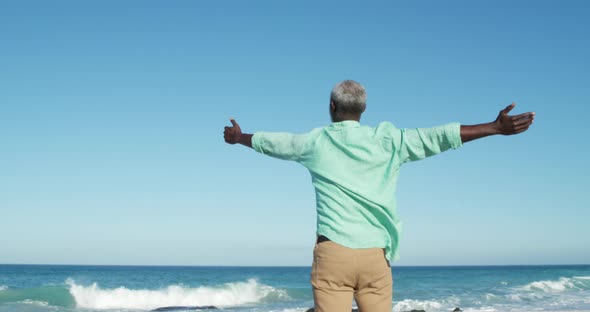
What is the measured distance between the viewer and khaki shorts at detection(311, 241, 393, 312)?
9.11ft

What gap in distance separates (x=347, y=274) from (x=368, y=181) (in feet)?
1.41

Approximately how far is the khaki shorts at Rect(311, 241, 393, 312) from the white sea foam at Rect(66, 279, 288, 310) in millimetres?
28649

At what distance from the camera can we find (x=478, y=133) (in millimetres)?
2822

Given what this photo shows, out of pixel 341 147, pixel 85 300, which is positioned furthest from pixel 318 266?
pixel 85 300

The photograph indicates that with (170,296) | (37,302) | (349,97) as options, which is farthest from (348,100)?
(170,296)

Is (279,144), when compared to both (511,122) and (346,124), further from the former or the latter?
(511,122)

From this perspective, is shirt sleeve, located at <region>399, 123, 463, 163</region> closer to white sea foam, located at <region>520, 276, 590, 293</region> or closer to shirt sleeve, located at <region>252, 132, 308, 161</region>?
shirt sleeve, located at <region>252, 132, 308, 161</region>

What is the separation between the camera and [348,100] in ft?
9.57

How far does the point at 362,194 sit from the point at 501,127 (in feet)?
2.28

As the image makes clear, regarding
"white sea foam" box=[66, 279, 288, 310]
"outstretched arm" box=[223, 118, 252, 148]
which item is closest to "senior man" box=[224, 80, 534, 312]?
"outstretched arm" box=[223, 118, 252, 148]

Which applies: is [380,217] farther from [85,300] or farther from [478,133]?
[85,300]

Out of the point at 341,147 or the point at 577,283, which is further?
the point at 577,283

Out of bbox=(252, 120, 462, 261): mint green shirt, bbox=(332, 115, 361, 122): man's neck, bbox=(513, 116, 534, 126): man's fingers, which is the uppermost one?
bbox=(332, 115, 361, 122): man's neck

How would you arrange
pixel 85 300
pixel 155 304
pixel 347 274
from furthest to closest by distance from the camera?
pixel 155 304, pixel 85 300, pixel 347 274
